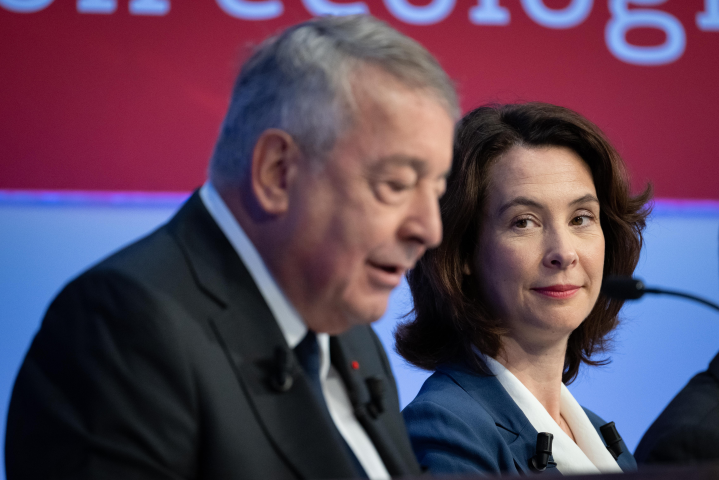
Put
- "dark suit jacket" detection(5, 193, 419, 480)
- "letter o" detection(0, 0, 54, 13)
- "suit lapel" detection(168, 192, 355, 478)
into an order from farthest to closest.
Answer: "letter o" detection(0, 0, 54, 13)
"suit lapel" detection(168, 192, 355, 478)
"dark suit jacket" detection(5, 193, 419, 480)

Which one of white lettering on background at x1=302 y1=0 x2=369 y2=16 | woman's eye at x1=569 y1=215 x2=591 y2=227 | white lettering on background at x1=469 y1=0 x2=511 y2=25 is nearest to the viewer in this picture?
woman's eye at x1=569 y1=215 x2=591 y2=227

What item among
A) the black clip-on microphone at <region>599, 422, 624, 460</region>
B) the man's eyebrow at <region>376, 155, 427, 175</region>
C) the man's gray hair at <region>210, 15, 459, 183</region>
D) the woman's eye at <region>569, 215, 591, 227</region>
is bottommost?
the black clip-on microphone at <region>599, 422, 624, 460</region>

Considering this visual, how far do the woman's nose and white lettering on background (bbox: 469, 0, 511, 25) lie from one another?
1417 millimetres

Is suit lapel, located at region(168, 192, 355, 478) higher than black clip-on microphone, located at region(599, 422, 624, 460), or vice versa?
suit lapel, located at region(168, 192, 355, 478)

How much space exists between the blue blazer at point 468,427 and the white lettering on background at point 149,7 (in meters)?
1.79

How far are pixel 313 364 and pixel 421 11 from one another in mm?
2120

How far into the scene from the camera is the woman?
2021mm

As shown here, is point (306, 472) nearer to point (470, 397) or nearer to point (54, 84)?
point (470, 397)

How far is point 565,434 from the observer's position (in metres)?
2.04

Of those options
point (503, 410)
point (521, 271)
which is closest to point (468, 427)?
point (503, 410)

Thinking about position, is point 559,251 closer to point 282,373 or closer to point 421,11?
point 282,373

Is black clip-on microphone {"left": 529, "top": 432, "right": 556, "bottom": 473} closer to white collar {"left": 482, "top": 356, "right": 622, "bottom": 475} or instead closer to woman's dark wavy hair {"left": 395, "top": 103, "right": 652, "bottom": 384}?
white collar {"left": 482, "top": 356, "right": 622, "bottom": 475}

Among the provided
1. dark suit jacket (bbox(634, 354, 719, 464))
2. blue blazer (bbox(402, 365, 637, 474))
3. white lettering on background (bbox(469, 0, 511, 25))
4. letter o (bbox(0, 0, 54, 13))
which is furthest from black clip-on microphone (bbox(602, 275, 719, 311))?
letter o (bbox(0, 0, 54, 13))

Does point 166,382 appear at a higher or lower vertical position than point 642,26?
lower
